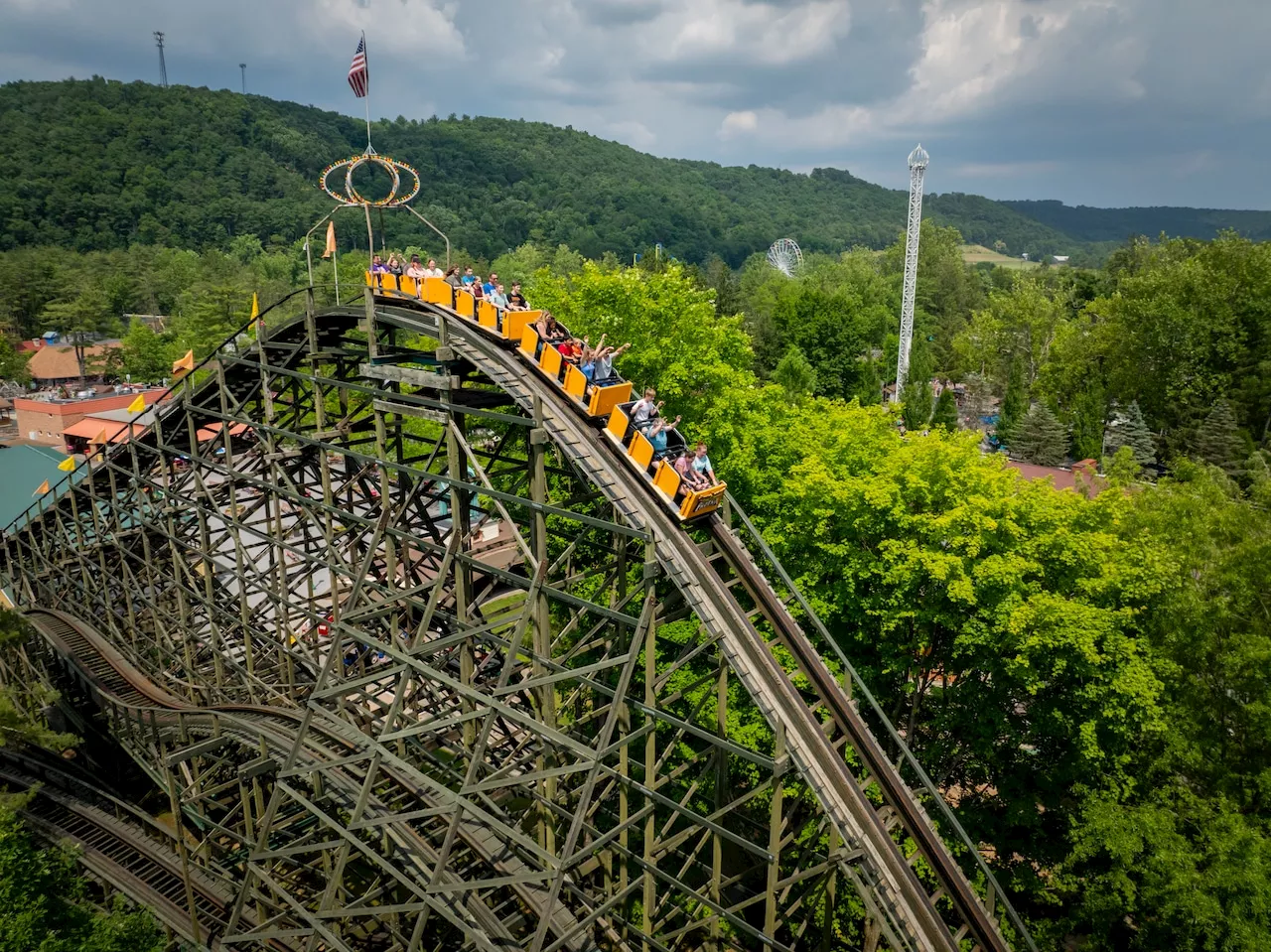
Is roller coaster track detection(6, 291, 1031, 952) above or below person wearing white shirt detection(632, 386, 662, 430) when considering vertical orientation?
below

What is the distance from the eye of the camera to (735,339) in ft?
74.2

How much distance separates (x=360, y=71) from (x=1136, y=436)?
37.5 m

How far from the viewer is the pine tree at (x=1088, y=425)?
41.3 metres

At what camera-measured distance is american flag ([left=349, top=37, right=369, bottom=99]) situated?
16.8m

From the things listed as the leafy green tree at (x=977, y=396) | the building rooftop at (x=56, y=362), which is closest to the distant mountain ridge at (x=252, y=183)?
the building rooftop at (x=56, y=362)

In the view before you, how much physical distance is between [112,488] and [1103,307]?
5114 centimetres

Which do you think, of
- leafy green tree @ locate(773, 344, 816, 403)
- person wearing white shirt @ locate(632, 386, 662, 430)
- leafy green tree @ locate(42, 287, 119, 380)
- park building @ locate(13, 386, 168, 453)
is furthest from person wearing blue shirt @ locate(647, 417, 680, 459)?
leafy green tree @ locate(42, 287, 119, 380)

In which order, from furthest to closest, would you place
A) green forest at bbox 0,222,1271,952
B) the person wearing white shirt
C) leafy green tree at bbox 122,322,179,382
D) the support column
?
1. leafy green tree at bbox 122,322,179,382
2. green forest at bbox 0,222,1271,952
3. the person wearing white shirt
4. the support column

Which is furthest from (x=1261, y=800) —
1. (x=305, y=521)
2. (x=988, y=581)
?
(x=305, y=521)

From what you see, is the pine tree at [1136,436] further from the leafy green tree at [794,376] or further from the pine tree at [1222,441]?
the leafy green tree at [794,376]

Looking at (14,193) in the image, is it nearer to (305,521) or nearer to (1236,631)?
(305,521)

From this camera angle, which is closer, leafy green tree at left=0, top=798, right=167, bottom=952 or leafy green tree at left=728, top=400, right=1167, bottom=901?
leafy green tree at left=0, top=798, right=167, bottom=952

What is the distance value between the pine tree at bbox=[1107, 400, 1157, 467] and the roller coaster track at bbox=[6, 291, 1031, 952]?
2945 cm

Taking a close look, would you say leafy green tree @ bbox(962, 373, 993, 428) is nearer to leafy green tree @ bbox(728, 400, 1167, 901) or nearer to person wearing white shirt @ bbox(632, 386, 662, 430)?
leafy green tree @ bbox(728, 400, 1167, 901)
